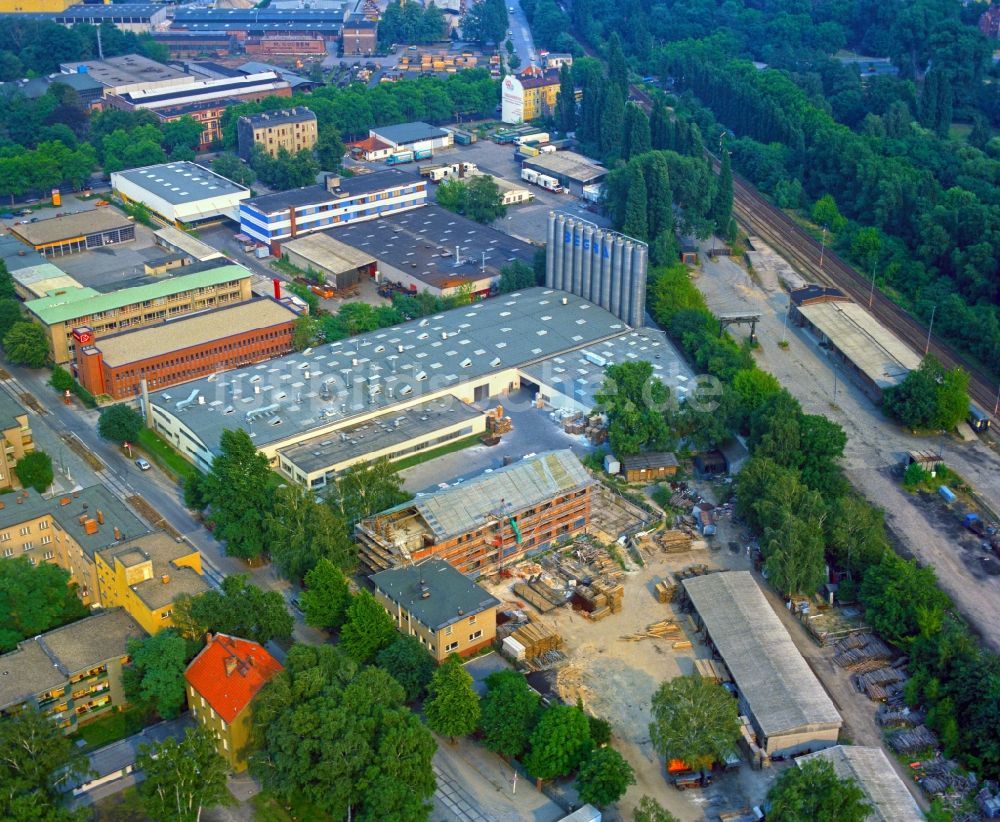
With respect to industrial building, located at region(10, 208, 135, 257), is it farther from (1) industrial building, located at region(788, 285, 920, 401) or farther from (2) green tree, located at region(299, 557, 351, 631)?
(1) industrial building, located at region(788, 285, 920, 401)

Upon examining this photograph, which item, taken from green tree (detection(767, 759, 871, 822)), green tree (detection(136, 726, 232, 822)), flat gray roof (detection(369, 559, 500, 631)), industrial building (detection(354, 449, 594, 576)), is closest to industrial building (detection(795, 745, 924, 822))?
green tree (detection(767, 759, 871, 822))

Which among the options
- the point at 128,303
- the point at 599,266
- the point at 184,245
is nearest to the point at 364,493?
the point at 128,303

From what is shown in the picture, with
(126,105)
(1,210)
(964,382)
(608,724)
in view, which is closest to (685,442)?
(964,382)

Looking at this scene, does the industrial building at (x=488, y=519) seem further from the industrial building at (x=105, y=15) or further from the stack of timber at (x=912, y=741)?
the industrial building at (x=105, y=15)

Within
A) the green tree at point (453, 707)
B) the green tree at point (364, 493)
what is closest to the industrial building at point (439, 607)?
the green tree at point (453, 707)

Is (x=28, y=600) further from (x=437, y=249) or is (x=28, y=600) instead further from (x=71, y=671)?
(x=437, y=249)

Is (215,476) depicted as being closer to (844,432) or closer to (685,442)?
(685,442)
